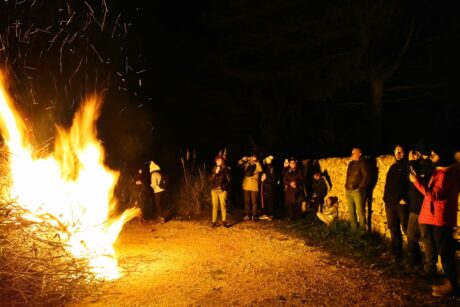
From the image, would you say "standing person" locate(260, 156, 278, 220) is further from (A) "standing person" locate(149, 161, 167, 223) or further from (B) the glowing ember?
(B) the glowing ember

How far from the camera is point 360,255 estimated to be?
8633mm

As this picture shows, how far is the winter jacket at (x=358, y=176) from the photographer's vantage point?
32.1ft

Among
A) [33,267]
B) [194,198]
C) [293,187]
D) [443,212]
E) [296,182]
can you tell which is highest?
[296,182]

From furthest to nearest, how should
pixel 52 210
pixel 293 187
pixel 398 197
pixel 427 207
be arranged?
1. pixel 293 187
2. pixel 398 197
3. pixel 52 210
4. pixel 427 207

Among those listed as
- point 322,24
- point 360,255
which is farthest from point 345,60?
point 360,255

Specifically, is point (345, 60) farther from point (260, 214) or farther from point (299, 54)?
point (260, 214)

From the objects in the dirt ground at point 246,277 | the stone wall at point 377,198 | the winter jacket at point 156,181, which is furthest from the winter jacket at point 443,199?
the winter jacket at point 156,181

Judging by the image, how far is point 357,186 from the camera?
9.91m

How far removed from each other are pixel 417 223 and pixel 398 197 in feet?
2.56

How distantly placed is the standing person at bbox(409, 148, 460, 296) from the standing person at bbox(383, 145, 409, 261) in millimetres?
1436

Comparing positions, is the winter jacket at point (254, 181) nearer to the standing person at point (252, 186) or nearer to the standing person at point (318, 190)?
the standing person at point (252, 186)

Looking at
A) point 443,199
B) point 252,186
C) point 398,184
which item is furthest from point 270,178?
point 443,199

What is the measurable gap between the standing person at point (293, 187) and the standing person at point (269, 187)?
2.14ft

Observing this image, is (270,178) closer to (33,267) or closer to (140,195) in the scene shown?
(140,195)
